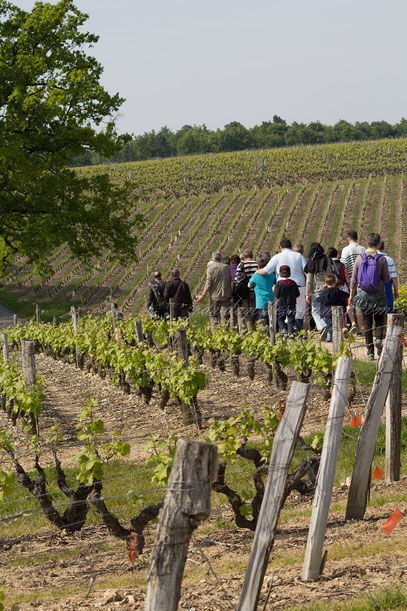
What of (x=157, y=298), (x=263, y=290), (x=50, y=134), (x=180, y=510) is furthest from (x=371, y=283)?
(x=50, y=134)

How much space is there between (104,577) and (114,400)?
8390 mm

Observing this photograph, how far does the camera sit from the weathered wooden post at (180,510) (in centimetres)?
401

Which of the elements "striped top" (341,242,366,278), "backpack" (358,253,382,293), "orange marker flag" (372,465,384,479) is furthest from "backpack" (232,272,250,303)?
"orange marker flag" (372,465,384,479)

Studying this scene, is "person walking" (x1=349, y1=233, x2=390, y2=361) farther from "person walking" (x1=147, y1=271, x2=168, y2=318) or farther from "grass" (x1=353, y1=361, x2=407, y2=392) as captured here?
"person walking" (x1=147, y1=271, x2=168, y2=318)

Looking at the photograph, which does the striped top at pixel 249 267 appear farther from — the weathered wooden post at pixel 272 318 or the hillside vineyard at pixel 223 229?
the hillside vineyard at pixel 223 229

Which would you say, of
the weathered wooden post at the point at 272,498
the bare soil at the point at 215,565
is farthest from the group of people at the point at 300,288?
the weathered wooden post at the point at 272,498

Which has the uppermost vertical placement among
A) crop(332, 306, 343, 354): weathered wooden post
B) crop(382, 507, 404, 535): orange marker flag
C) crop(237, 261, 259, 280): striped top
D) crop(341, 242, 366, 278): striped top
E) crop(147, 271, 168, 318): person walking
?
crop(341, 242, 366, 278): striped top

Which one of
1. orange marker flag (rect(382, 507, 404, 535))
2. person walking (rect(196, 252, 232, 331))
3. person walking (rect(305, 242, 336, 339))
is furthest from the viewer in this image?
person walking (rect(196, 252, 232, 331))

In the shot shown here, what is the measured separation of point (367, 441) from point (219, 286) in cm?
1048

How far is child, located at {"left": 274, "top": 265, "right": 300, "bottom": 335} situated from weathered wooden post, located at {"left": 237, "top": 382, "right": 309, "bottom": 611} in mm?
9627

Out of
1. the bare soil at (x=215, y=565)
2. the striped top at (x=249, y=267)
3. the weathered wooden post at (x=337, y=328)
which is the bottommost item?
the bare soil at (x=215, y=565)

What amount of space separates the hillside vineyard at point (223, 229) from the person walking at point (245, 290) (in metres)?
19.7

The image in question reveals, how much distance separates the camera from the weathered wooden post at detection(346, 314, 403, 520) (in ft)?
23.2

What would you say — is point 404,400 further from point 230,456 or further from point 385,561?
point 385,561
